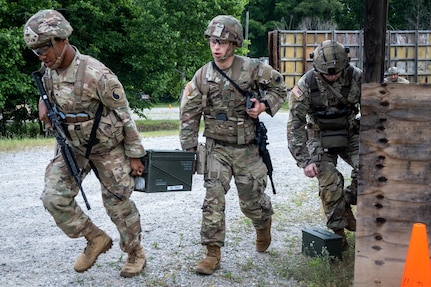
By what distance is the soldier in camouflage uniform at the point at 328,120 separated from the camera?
5.59 m

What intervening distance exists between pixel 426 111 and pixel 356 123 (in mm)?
1867

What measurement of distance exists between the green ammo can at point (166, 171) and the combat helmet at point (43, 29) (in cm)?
123

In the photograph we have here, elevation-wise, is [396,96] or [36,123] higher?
[396,96]

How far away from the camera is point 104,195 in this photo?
506cm

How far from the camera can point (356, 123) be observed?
5.87m

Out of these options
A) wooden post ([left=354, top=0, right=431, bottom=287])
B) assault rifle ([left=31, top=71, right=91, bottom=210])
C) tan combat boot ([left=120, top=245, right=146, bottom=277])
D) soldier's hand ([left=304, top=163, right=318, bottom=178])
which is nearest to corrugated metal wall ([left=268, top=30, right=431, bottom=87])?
soldier's hand ([left=304, top=163, right=318, bottom=178])

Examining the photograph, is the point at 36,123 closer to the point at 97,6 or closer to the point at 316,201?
the point at 97,6

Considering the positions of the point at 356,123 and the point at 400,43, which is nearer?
the point at 356,123

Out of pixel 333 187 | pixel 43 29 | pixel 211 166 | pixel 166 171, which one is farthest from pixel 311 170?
pixel 43 29

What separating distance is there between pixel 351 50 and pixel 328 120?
20.9 meters

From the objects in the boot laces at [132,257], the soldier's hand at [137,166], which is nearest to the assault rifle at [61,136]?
the soldier's hand at [137,166]

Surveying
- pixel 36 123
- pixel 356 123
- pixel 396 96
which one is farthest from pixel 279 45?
pixel 396 96

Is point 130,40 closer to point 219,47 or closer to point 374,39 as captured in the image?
point 219,47

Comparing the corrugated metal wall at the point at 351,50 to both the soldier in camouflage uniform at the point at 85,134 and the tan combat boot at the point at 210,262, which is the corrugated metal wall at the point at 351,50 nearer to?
the tan combat boot at the point at 210,262
